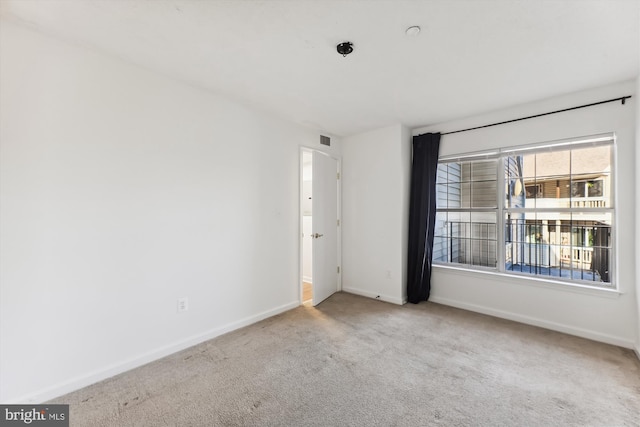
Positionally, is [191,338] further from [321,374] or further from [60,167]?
[60,167]

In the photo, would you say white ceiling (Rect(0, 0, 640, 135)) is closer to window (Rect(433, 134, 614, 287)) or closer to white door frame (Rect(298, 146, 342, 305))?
window (Rect(433, 134, 614, 287))

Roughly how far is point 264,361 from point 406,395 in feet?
3.80

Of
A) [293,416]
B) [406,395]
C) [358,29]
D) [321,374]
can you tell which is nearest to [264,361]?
[321,374]

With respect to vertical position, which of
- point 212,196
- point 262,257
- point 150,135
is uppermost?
point 150,135

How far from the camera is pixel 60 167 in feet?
6.46

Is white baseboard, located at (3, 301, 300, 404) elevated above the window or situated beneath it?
situated beneath

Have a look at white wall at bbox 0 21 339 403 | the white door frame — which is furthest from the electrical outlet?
the white door frame

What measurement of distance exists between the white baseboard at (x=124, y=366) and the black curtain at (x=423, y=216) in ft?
7.01

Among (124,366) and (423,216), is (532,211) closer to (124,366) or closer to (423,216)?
(423,216)

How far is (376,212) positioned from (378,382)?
2.41 meters

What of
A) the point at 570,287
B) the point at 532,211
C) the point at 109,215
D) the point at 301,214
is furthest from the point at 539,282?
the point at 109,215

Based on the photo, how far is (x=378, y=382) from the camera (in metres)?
2.09

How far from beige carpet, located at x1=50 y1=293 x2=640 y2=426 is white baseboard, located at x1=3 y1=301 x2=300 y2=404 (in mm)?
63

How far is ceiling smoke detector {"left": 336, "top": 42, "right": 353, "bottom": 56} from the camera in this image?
2.00m
